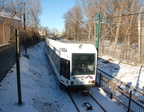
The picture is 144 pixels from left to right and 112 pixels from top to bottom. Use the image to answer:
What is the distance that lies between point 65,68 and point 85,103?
2390 millimetres

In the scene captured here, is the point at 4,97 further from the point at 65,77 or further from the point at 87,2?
the point at 87,2

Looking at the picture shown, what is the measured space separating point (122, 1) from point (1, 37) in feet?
72.9

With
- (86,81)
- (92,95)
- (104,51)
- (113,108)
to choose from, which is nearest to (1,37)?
(86,81)

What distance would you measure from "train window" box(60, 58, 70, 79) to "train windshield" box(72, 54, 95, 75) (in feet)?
1.01

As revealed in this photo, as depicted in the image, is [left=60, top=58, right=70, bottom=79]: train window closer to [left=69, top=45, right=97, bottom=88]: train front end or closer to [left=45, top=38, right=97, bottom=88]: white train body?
[left=45, top=38, right=97, bottom=88]: white train body

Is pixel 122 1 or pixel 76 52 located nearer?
pixel 76 52

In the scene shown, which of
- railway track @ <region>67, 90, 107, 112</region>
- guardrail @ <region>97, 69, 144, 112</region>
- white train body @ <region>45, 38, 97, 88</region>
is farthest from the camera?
white train body @ <region>45, 38, 97, 88</region>

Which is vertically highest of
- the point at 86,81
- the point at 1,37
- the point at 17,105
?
the point at 1,37

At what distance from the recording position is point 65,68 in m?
8.52

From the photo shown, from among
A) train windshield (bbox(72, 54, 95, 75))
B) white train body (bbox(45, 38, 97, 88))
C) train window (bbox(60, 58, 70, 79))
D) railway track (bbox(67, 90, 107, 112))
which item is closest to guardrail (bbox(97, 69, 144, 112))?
railway track (bbox(67, 90, 107, 112))

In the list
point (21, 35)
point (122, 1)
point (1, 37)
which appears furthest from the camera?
point (122, 1)

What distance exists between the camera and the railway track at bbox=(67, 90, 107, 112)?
24.2ft

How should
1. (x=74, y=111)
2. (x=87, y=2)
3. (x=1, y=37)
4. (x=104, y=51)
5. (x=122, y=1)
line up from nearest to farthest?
1. (x=74, y=111)
2. (x=1, y=37)
3. (x=122, y=1)
4. (x=104, y=51)
5. (x=87, y=2)

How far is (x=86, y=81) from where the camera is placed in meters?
8.59
